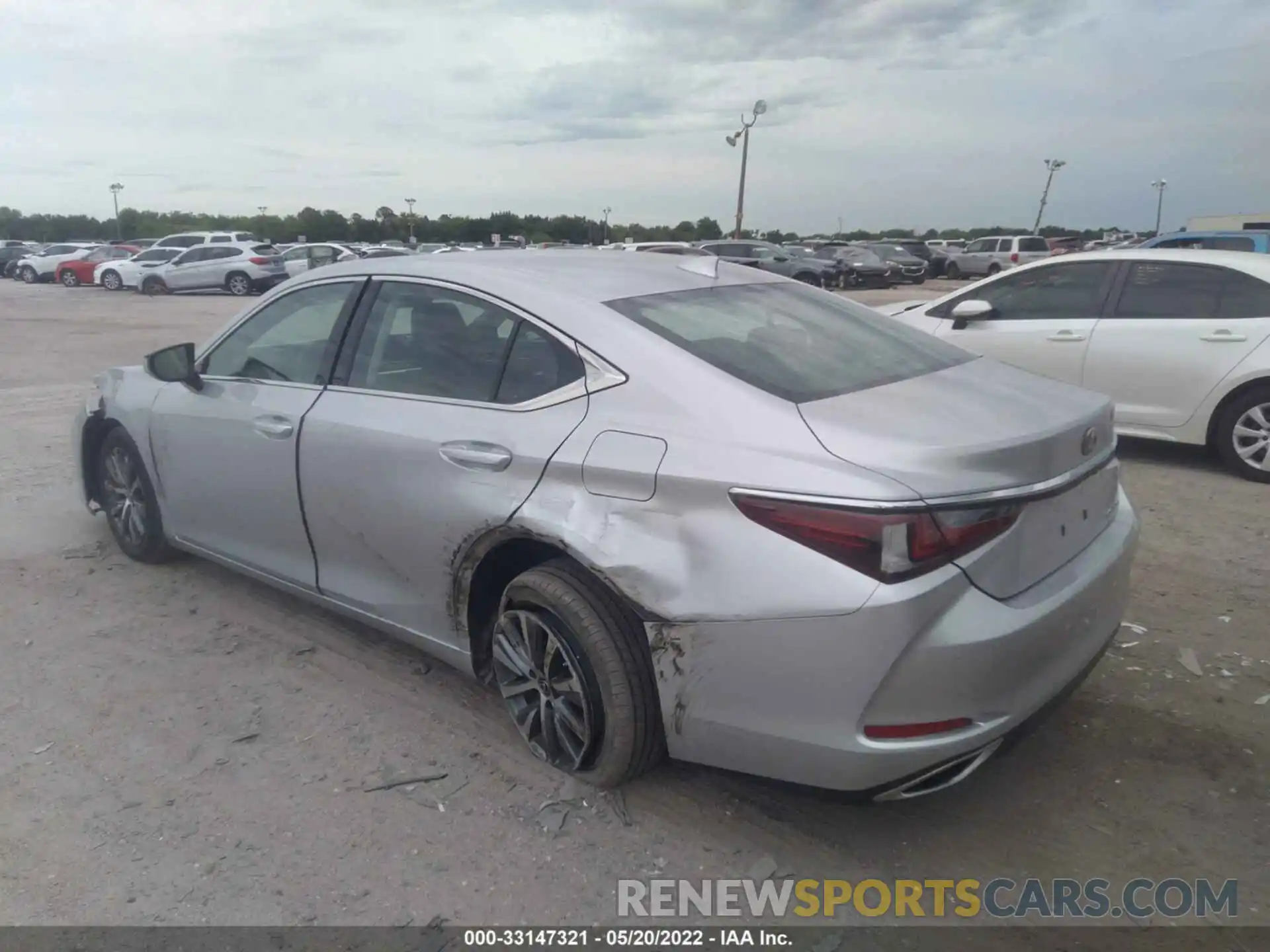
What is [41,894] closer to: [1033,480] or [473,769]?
[473,769]

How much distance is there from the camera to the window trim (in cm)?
291

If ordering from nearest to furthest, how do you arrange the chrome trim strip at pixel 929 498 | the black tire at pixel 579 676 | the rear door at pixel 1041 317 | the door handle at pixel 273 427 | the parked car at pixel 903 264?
the chrome trim strip at pixel 929 498, the black tire at pixel 579 676, the door handle at pixel 273 427, the rear door at pixel 1041 317, the parked car at pixel 903 264

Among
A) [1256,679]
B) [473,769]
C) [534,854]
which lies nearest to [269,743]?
[473,769]

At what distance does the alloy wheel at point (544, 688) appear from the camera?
2.92 meters

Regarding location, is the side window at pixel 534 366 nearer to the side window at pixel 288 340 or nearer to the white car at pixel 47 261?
the side window at pixel 288 340

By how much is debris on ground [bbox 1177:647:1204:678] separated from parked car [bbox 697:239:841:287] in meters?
21.8

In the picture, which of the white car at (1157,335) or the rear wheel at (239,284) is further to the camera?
the rear wheel at (239,284)

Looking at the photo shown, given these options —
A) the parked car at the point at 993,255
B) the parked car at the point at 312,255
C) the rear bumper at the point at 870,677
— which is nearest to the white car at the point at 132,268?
the parked car at the point at 312,255

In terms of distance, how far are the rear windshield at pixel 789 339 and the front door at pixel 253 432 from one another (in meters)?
1.37

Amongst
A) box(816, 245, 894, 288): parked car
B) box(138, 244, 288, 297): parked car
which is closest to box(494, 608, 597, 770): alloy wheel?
box(138, 244, 288, 297): parked car

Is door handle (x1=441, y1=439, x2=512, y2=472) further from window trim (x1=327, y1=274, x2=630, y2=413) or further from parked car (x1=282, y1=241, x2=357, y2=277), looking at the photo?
parked car (x1=282, y1=241, x2=357, y2=277)

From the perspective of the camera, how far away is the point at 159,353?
4.50m

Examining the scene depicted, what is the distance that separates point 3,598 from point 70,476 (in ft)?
7.77

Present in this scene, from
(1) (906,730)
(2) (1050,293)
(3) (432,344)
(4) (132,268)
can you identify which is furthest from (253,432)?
(4) (132,268)
